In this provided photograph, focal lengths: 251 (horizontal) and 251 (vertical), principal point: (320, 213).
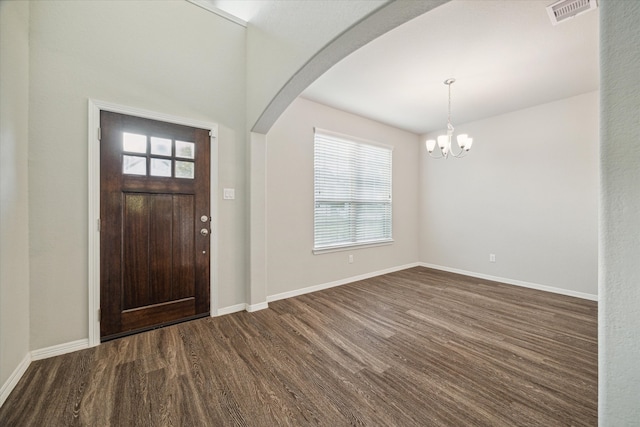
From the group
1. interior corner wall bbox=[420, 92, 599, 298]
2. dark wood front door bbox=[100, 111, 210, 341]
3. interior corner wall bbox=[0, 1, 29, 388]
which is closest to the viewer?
interior corner wall bbox=[0, 1, 29, 388]

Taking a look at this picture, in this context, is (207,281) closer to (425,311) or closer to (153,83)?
(153,83)

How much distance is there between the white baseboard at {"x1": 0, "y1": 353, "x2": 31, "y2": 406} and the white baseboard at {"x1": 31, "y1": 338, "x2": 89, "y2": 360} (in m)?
0.05

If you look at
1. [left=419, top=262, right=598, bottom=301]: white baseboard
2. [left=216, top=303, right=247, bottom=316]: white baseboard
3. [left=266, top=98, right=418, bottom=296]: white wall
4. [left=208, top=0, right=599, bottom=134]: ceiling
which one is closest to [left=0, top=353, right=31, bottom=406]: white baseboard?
[left=216, top=303, right=247, bottom=316]: white baseboard

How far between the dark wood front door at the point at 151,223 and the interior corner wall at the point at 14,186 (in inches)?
17.5

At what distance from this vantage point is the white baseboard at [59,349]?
1.98 m

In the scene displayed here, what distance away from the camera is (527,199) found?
12.9ft

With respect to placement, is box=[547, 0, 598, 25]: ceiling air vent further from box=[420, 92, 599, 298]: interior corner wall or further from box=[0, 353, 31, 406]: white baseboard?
box=[0, 353, 31, 406]: white baseboard

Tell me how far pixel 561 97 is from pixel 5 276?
610 cm

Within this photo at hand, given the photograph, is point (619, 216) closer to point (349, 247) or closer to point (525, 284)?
point (349, 247)

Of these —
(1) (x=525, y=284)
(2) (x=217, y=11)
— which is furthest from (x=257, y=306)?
(1) (x=525, y=284)

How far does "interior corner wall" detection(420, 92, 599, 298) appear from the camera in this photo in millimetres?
3439

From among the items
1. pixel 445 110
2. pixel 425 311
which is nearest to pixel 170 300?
pixel 425 311

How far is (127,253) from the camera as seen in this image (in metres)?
2.33

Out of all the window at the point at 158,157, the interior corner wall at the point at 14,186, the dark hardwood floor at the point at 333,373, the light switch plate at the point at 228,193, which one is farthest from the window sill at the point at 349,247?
the interior corner wall at the point at 14,186
